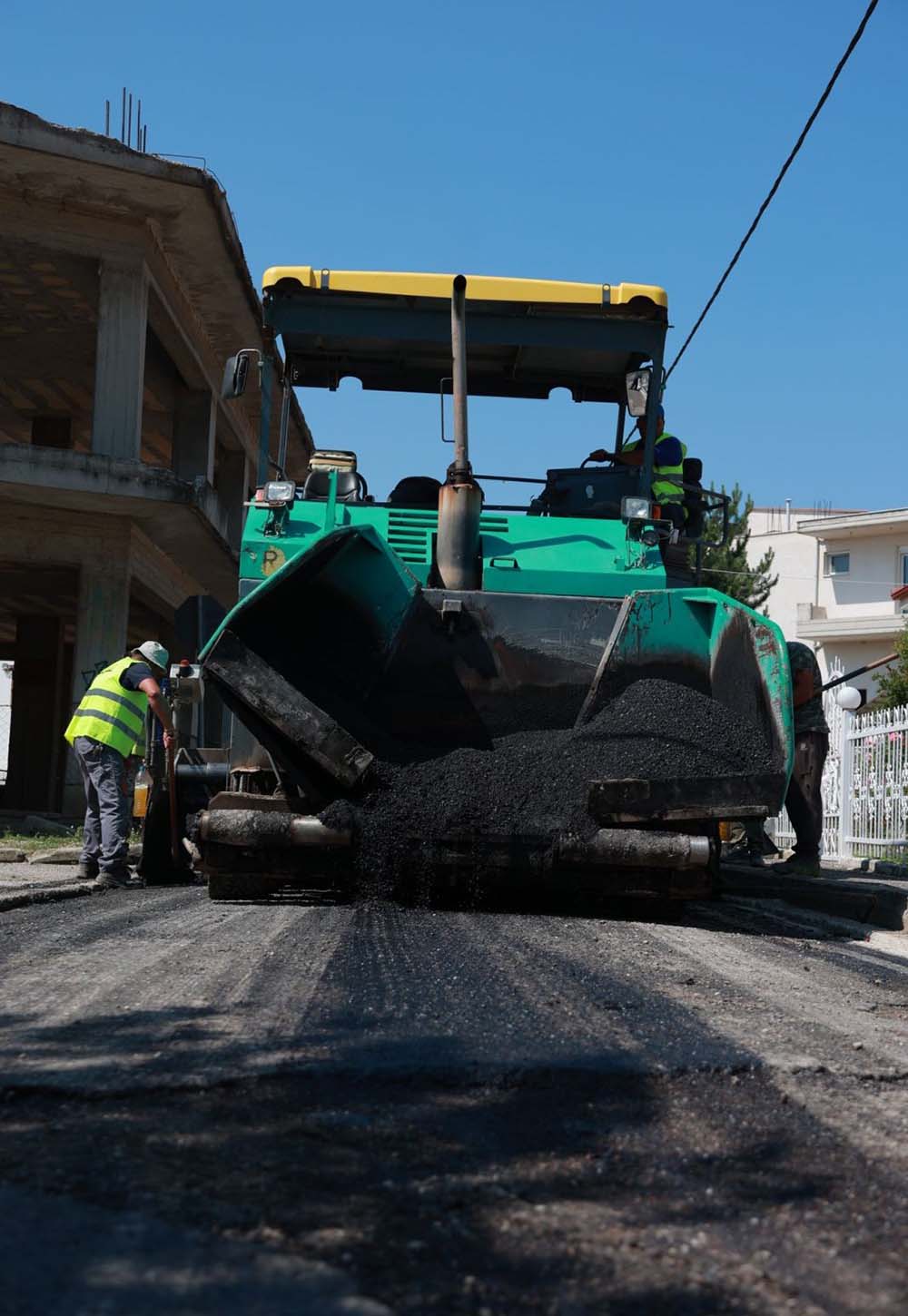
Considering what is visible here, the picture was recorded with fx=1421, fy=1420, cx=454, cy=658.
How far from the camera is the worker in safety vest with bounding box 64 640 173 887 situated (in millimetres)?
8633

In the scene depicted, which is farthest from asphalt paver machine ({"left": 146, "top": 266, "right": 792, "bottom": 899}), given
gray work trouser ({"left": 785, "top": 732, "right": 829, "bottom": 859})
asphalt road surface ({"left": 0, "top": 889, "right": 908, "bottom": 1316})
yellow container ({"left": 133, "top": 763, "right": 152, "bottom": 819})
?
gray work trouser ({"left": 785, "top": 732, "right": 829, "bottom": 859})

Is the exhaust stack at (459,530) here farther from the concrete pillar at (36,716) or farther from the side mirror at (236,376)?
the concrete pillar at (36,716)

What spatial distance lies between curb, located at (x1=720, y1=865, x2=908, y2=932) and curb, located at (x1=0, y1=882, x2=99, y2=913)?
3572mm

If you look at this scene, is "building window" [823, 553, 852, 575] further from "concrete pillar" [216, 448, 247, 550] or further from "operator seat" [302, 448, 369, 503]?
"operator seat" [302, 448, 369, 503]

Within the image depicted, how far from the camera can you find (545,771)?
6273mm

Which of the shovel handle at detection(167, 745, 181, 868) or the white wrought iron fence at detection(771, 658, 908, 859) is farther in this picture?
the white wrought iron fence at detection(771, 658, 908, 859)

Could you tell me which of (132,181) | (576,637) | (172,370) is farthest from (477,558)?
(172,370)

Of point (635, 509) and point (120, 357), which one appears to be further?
point (120, 357)

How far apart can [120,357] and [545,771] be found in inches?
407

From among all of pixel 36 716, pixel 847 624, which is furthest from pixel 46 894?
pixel 847 624

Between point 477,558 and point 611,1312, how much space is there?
5.44 meters

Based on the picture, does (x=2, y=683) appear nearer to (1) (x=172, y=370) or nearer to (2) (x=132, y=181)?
(1) (x=172, y=370)

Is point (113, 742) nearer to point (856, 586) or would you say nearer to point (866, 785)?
point (866, 785)

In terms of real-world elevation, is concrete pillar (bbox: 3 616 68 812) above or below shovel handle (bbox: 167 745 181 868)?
above
